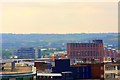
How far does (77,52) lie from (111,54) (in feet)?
2.47

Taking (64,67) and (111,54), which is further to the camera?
(111,54)

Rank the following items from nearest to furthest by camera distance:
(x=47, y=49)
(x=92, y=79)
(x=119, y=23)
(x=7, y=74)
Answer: (x=119, y=23)
(x=7, y=74)
(x=92, y=79)
(x=47, y=49)

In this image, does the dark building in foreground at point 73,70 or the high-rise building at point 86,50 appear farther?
the high-rise building at point 86,50

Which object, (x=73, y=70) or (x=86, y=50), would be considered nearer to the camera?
(x=73, y=70)

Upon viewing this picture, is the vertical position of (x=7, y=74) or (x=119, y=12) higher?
(x=119, y=12)

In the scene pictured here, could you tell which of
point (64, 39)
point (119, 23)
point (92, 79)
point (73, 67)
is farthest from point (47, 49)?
point (119, 23)

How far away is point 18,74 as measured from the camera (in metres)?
3.43

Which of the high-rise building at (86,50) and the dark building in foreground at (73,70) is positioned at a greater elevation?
the high-rise building at (86,50)

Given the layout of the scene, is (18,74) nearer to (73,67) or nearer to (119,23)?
(119,23)

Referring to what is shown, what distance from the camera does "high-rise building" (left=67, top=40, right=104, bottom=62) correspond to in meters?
7.20

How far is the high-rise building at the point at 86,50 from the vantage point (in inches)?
284

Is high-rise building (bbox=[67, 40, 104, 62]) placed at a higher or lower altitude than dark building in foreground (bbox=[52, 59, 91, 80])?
higher

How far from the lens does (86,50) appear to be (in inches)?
298

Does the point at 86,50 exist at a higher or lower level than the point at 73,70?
higher
